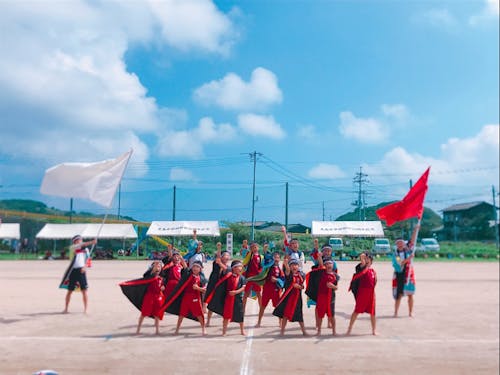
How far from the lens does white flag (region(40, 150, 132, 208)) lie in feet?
26.4

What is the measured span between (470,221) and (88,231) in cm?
1699

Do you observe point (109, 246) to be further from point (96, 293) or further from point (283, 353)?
point (283, 353)

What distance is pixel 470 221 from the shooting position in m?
13.5

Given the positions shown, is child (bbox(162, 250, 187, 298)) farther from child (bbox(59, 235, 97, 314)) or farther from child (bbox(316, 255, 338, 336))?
child (bbox(316, 255, 338, 336))

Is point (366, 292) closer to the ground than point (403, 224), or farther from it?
closer to the ground

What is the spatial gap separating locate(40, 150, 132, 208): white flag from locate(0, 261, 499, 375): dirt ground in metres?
2.48

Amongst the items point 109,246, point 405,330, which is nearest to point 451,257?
point 109,246

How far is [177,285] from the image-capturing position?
8.21 metres

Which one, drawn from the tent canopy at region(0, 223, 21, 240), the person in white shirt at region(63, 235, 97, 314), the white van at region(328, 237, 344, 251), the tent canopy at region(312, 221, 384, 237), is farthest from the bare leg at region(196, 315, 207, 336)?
the tent canopy at region(0, 223, 21, 240)

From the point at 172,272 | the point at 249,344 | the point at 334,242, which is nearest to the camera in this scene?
the point at 249,344

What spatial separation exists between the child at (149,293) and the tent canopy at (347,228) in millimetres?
5070

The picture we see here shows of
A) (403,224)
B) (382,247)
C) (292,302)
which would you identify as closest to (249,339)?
(292,302)

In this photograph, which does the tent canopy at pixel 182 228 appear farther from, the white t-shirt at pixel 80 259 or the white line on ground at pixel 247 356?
the white line on ground at pixel 247 356

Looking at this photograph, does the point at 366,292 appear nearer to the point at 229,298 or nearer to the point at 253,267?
the point at 229,298
